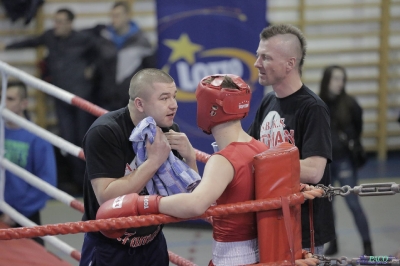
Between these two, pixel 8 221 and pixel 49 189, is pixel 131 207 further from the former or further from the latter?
pixel 8 221

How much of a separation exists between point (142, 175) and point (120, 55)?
176 inches

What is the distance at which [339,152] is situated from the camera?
515 centimetres

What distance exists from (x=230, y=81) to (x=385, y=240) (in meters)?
3.61

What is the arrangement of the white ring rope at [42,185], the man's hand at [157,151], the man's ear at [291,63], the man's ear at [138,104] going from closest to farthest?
the man's hand at [157,151] → the man's ear at [138,104] → the man's ear at [291,63] → the white ring rope at [42,185]

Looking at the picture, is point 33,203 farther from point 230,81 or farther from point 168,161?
point 230,81

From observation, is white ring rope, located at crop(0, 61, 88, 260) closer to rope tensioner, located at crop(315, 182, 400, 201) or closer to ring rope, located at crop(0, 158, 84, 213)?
ring rope, located at crop(0, 158, 84, 213)

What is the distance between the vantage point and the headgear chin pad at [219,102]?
7.63 feet

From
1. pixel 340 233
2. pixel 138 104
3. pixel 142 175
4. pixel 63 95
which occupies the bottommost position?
pixel 340 233

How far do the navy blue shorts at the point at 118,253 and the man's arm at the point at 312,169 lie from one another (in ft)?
2.14

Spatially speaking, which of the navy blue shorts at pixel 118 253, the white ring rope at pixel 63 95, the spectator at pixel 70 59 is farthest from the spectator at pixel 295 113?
the spectator at pixel 70 59

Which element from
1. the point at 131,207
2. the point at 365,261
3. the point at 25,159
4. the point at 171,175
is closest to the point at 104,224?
the point at 131,207

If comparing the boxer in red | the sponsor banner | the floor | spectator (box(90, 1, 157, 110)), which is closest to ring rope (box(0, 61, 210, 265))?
the boxer in red

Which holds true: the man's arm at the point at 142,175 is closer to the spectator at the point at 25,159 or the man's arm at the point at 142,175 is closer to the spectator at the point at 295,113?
the spectator at the point at 295,113

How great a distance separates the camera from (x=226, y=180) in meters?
2.22
